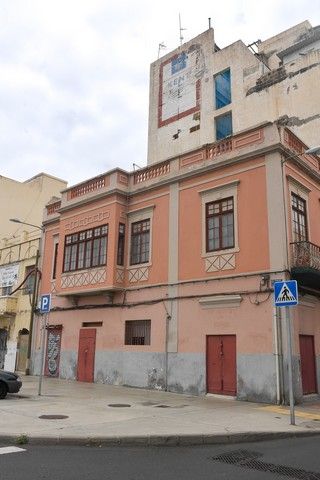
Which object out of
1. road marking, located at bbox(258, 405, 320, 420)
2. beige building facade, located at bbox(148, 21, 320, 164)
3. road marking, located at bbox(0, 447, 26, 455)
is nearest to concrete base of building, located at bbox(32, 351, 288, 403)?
road marking, located at bbox(258, 405, 320, 420)

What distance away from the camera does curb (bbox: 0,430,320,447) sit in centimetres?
771

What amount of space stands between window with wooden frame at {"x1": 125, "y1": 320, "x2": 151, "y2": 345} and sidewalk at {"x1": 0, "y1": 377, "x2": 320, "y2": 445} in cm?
321

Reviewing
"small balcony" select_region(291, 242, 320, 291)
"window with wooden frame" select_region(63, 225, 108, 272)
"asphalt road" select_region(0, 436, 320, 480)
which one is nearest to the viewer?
"asphalt road" select_region(0, 436, 320, 480)

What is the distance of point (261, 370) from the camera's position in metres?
14.3

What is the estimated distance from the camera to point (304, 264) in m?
14.9

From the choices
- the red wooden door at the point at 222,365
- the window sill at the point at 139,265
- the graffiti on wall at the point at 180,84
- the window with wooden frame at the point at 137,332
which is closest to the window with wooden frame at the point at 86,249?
the window sill at the point at 139,265

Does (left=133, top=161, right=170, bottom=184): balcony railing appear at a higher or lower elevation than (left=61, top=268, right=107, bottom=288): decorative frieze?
higher

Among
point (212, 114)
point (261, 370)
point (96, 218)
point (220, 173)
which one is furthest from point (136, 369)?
point (212, 114)

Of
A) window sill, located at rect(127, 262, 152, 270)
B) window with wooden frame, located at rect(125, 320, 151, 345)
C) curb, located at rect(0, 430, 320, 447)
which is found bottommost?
curb, located at rect(0, 430, 320, 447)

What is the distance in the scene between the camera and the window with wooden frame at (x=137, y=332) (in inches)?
716

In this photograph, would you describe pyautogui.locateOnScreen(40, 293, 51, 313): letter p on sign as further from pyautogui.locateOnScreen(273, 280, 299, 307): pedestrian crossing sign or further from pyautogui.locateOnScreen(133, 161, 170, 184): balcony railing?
pyautogui.locateOnScreen(133, 161, 170, 184): balcony railing

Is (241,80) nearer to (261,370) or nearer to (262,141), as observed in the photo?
(262,141)

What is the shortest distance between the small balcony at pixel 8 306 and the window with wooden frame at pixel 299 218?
16351mm

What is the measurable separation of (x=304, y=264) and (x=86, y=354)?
10441mm
